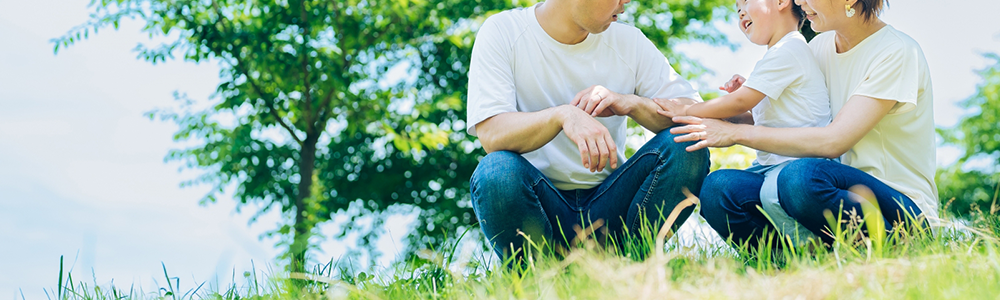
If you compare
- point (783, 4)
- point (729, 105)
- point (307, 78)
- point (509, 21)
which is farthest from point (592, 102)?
point (307, 78)

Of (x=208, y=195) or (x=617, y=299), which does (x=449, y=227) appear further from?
(x=617, y=299)

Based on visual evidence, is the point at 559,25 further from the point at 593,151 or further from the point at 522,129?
the point at 593,151

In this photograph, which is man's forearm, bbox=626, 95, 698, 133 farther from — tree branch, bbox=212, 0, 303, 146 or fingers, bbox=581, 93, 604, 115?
tree branch, bbox=212, 0, 303, 146

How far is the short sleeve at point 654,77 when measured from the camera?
8.44 feet

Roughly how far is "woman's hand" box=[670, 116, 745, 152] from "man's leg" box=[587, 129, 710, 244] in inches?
1.9

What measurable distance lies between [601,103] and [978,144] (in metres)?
13.1

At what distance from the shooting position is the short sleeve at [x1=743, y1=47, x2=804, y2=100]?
Result: 222cm

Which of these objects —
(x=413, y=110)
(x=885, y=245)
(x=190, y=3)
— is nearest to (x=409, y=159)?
(x=413, y=110)

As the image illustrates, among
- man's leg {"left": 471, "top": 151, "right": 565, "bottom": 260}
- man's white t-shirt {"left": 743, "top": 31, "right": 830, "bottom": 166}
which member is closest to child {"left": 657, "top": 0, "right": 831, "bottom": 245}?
man's white t-shirt {"left": 743, "top": 31, "right": 830, "bottom": 166}

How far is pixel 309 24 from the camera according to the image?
6719mm

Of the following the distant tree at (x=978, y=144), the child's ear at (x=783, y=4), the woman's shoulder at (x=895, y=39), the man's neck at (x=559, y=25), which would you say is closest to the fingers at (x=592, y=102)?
the man's neck at (x=559, y=25)

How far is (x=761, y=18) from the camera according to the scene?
8.04 ft

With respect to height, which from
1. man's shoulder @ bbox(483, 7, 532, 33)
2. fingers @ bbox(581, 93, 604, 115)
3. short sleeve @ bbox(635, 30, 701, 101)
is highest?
man's shoulder @ bbox(483, 7, 532, 33)

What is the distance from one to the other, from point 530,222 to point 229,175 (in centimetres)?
618
